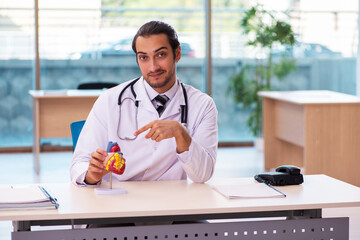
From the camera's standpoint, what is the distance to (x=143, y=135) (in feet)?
8.39

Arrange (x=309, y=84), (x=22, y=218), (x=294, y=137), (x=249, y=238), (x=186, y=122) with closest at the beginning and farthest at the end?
1. (x=22, y=218)
2. (x=249, y=238)
3. (x=186, y=122)
4. (x=294, y=137)
5. (x=309, y=84)

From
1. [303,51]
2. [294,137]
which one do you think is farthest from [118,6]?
[294,137]

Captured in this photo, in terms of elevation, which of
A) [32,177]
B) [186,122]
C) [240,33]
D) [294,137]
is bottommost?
[32,177]

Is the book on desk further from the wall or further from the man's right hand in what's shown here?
the wall

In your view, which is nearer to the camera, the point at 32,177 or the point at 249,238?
the point at 249,238

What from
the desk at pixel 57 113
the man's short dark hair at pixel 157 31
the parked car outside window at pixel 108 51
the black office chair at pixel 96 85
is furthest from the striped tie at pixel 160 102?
the parked car outside window at pixel 108 51

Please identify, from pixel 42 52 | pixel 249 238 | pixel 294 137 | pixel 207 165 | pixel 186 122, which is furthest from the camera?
pixel 42 52

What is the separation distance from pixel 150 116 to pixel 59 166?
4.00 meters

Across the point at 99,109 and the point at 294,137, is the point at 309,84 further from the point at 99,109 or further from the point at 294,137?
the point at 99,109

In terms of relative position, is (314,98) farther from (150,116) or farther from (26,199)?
(26,199)

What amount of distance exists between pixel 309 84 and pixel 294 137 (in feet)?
8.22

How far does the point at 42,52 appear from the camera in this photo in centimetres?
732

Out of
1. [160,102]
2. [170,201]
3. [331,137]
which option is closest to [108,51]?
[331,137]

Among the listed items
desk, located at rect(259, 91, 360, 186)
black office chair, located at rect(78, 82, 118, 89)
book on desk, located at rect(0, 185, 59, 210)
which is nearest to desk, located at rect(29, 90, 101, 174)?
black office chair, located at rect(78, 82, 118, 89)
